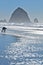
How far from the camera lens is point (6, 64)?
12273 millimetres

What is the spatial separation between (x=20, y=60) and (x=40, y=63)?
5.02ft

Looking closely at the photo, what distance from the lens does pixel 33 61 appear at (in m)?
13.3

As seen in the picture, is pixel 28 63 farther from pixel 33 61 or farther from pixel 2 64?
pixel 2 64

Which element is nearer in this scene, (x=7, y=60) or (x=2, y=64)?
(x=2, y=64)

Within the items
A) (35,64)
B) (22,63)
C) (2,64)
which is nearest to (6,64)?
(2,64)

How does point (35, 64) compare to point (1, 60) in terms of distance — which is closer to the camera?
point (35, 64)

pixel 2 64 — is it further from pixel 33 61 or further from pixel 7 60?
pixel 33 61

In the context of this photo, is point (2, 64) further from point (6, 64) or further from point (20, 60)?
point (20, 60)

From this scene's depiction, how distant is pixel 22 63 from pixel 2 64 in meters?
1.33

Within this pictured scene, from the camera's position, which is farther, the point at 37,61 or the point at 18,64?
the point at 37,61

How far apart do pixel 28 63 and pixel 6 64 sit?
1.49m

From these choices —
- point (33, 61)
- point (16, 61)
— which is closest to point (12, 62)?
point (16, 61)

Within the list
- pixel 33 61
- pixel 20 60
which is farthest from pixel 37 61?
pixel 20 60

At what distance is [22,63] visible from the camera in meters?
12.6
